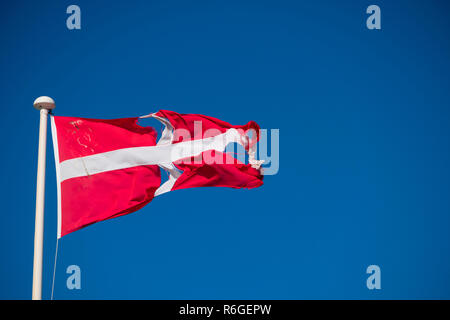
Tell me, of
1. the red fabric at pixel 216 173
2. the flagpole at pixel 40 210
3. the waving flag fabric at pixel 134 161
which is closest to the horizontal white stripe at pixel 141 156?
the waving flag fabric at pixel 134 161

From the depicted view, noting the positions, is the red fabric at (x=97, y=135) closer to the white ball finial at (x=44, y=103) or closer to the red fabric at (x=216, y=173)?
the white ball finial at (x=44, y=103)

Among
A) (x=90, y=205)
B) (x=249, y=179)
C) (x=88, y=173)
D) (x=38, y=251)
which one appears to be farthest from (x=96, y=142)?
(x=249, y=179)

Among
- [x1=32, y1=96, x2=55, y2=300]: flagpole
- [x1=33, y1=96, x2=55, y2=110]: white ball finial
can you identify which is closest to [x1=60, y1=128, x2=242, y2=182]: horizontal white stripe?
[x1=32, y1=96, x2=55, y2=300]: flagpole

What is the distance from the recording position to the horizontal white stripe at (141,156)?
1045cm

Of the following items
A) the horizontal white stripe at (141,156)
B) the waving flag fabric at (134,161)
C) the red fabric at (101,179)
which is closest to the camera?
the red fabric at (101,179)

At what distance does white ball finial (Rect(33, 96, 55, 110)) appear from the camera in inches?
384

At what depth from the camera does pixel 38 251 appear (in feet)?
29.1

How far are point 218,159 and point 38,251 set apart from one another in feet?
16.7

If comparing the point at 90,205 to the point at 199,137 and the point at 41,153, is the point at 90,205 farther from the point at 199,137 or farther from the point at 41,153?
the point at 199,137

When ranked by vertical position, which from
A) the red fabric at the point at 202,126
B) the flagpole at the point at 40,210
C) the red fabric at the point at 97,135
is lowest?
the flagpole at the point at 40,210

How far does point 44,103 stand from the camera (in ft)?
32.1

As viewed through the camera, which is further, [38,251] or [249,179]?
[249,179]

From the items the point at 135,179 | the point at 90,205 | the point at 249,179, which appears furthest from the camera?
the point at 249,179

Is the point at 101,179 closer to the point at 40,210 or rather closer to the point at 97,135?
the point at 97,135
